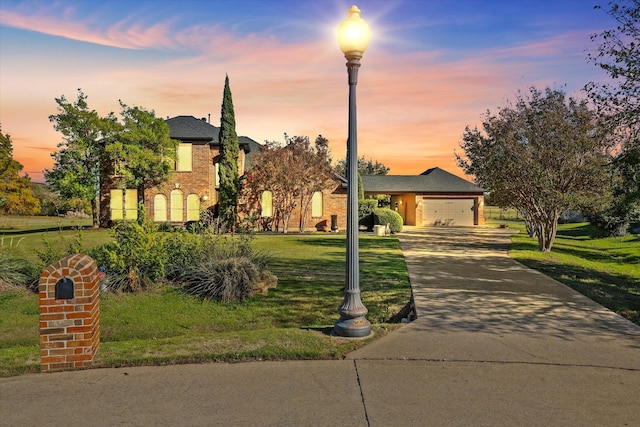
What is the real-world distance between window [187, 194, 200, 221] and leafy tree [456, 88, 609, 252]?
1754cm

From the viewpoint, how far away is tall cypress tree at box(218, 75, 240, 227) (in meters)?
27.4

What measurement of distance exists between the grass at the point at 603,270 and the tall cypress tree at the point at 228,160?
1654cm

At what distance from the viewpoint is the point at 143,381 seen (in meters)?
4.44

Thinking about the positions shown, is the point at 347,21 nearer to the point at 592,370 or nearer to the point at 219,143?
the point at 592,370

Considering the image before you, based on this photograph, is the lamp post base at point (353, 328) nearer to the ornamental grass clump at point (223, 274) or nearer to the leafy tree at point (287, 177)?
the ornamental grass clump at point (223, 274)

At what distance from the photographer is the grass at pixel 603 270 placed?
9.12 m

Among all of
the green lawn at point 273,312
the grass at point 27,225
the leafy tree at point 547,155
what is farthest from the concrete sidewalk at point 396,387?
the grass at point 27,225

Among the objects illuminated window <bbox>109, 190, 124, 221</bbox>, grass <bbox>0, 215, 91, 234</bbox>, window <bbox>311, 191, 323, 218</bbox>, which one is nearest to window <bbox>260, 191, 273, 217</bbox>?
window <bbox>311, 191, 323, 218</bbox>

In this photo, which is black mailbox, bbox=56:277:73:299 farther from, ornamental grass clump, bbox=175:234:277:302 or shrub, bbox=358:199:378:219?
shrub, bbox=358:199:378:219

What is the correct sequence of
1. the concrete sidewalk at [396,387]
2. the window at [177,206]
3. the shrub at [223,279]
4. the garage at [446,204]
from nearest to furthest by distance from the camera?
the concrete sidewalk at [396,387] → the shrub at [223,279] → the window at [177,206] → the garage at [446,204]

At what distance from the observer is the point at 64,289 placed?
4664mm

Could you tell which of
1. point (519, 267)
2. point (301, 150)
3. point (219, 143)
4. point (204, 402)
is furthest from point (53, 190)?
point (204, 402)

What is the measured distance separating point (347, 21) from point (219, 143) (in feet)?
77.3

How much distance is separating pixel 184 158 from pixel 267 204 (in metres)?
5.97
